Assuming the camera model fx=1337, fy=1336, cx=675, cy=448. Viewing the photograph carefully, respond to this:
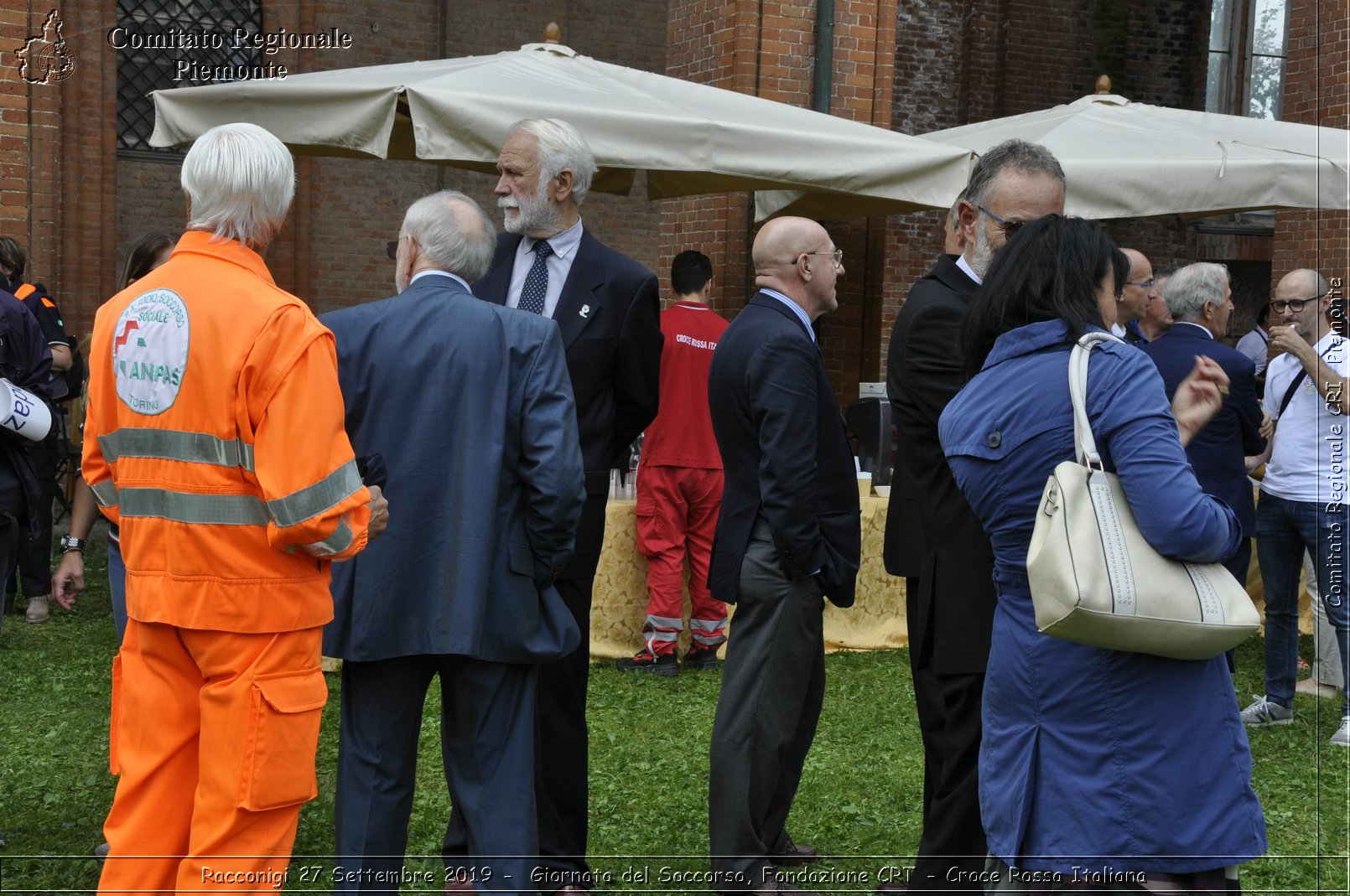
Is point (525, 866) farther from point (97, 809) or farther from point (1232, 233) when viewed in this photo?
point (1232, 233)

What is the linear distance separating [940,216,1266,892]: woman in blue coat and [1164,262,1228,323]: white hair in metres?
3.57

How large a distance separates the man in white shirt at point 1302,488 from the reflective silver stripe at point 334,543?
4831 millimetres

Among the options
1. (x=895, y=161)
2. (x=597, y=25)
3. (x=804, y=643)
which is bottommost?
(x=804, y=643)

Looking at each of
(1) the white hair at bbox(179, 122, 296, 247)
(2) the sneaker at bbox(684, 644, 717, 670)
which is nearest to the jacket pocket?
(1) the white hair at bbox(179, 122, 296, 247)

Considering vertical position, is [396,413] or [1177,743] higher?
[396,413]

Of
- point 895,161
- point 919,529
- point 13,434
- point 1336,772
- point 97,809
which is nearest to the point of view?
point 919,529

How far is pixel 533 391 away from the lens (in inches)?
131

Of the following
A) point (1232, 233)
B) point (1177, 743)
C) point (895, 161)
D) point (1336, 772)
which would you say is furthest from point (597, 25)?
point (1177, 743)

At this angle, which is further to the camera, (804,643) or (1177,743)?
(804,643)

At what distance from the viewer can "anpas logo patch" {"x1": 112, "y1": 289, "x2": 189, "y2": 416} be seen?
2.76 meters

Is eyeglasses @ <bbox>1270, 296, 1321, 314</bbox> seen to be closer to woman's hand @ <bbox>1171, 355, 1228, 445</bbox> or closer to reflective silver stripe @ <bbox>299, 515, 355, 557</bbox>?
woman's hand @ <bbox>1171, 355, 1228, 445</bbox>

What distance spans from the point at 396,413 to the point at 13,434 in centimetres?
176

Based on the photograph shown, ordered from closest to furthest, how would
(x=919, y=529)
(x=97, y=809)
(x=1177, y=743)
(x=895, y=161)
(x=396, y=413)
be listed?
(x=1177, y=743) → (x=396, y=413) → (x=919, y=529) → (x=97, y=809) → (x=895, y=161)

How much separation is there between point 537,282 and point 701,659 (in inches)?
151
